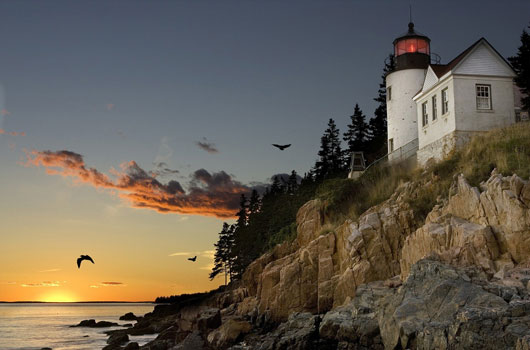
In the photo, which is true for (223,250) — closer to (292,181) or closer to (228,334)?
(292,181)

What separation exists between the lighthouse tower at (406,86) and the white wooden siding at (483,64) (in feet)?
→ 21.6

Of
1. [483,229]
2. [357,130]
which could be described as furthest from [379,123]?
[483,229]

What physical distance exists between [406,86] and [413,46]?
312cm

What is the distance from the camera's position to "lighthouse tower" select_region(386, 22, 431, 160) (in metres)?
36.8

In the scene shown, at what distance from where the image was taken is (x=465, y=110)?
29266 mm

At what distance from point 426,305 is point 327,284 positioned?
9400 mm

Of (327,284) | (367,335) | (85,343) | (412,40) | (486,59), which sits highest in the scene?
(412,40)

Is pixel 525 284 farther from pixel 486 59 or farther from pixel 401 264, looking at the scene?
pixel 486 59

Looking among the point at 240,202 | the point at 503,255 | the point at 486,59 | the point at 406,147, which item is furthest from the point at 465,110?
the point at 240,202

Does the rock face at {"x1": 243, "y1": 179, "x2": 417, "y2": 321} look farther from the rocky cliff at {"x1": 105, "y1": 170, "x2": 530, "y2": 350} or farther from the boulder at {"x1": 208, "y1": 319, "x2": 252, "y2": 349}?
the boulder at {"x1": 208, "y1": 319, "x2": 252, "y2": 349}

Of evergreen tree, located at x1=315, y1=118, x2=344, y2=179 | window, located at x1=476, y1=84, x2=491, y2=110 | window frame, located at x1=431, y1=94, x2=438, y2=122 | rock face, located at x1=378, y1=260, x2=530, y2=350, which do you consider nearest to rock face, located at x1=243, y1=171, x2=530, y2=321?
rock face, located at x1=378, y1=260, x2=530, y2=350

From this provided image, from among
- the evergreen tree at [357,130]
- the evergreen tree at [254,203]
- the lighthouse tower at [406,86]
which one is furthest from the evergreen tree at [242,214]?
the lighthouse tower at [406,86]

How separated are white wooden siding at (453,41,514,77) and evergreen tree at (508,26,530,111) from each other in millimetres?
630

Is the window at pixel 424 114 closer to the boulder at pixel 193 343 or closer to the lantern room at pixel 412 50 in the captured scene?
the lantern room at pixel 412 50
